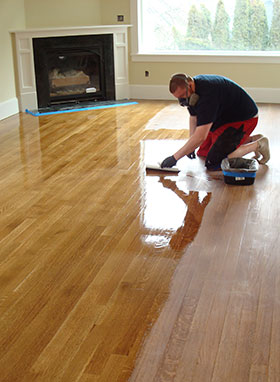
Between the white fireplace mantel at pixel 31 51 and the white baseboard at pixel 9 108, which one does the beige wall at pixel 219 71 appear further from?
the white baseboard at pixel 9 108

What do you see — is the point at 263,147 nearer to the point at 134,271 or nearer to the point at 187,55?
the point at 134,271

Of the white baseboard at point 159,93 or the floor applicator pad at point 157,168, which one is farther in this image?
the white baseboard at point 159,93

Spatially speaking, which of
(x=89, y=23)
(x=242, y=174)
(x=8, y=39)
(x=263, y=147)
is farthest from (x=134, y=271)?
(x=89, y=23)

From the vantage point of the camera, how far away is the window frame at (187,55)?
22.7 feet

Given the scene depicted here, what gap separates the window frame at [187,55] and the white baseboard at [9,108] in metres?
1.76

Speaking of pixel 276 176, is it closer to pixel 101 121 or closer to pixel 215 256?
pixel 215 256

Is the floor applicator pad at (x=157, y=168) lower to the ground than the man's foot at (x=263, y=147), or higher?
lower

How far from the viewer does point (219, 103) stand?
4336mm

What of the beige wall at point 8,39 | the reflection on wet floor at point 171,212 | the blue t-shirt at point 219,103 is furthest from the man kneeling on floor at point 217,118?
the beige wall at point 8,39

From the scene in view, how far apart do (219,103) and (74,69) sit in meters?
3.29

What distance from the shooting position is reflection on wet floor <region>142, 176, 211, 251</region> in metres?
3.23

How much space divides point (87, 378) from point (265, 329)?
798 millimetres

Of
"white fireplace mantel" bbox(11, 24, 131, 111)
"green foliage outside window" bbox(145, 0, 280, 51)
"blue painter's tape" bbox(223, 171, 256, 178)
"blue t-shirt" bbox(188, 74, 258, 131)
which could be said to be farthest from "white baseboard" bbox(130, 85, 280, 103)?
"blue painter's tape" bbox(223, 171, 256, 178)

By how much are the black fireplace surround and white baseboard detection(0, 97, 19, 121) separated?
1.02ft
